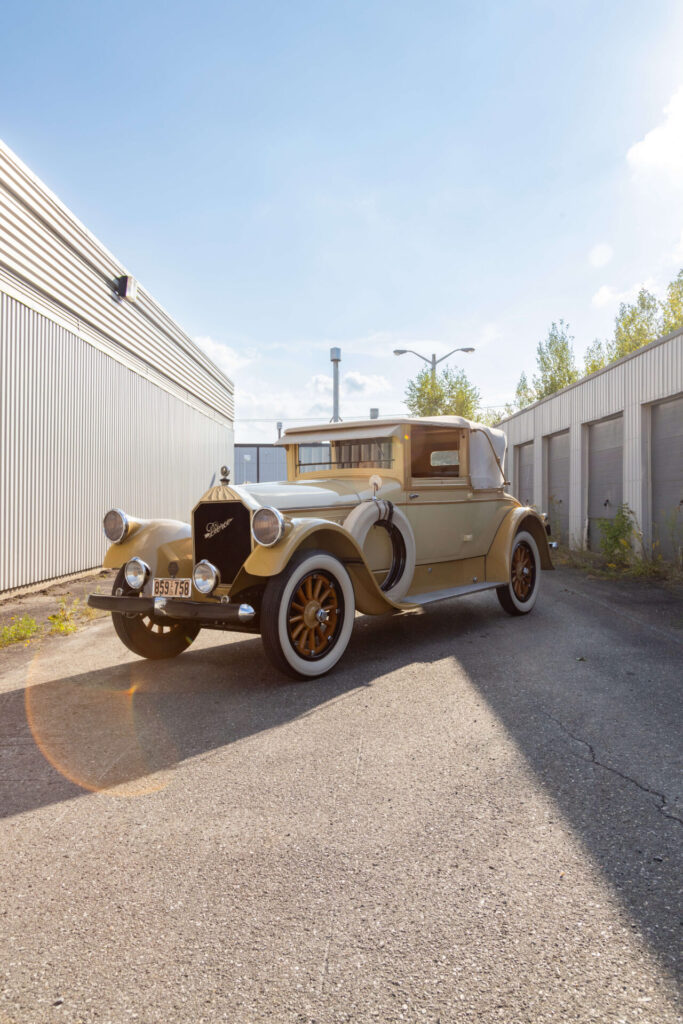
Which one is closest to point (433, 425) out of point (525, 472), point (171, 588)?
point (171, 588)

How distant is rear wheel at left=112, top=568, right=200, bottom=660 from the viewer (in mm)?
5133

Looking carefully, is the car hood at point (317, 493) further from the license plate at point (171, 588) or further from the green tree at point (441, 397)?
the green tree at point (441, 397)

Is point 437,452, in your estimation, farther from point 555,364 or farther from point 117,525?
point 555,364

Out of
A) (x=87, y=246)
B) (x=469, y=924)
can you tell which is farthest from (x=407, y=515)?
(x=87, y=246)

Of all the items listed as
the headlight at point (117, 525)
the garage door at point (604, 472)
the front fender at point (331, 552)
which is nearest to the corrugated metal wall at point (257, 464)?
the garage door at point (604, 472)

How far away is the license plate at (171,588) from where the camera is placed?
4.79m

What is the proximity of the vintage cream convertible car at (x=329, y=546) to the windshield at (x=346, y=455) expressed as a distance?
1 cm

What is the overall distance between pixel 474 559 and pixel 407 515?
119 centimetres

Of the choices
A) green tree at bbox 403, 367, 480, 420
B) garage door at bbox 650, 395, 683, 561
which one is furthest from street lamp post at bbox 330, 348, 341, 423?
garage door at bbox 650, 395, 683, 561

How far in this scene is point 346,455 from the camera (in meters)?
6.39

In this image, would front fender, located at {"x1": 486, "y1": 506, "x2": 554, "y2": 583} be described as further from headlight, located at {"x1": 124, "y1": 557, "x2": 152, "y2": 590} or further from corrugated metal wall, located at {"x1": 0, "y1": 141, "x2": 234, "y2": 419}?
corrugated metal wall, located at {"x1": 0, "y1": 141, "x2": 234, "y2": 419}

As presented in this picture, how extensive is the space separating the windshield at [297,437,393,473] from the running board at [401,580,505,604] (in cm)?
121

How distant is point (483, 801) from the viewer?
2805mm

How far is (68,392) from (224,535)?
6.71 meters
